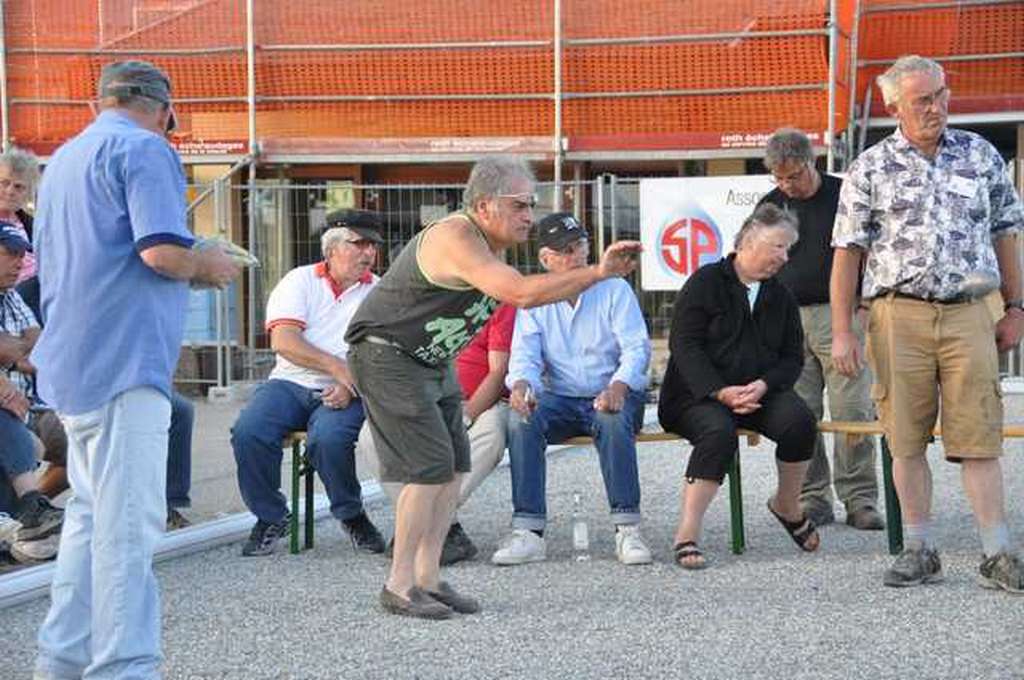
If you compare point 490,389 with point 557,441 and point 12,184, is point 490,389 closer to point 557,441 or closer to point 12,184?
point 557,441

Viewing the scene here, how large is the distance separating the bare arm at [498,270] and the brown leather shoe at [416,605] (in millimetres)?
1109

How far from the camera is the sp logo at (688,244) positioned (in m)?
13.6

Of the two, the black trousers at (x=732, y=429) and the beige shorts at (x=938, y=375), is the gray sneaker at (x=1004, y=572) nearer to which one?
the beige shorts at (x=938, y=375)

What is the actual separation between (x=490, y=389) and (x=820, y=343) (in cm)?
151

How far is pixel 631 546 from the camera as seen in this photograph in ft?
22.3

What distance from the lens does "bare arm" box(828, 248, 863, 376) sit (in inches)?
247

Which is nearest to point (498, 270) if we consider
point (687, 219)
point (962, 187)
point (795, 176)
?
point (962, 187)

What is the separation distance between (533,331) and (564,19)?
7932 mm

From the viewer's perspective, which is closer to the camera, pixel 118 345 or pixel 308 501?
pixel 118 345

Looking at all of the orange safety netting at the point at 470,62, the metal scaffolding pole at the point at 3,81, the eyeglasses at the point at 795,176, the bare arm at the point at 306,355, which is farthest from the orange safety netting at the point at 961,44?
the bare arm at the point at 306,355

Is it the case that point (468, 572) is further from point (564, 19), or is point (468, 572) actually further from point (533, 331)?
point (564, 19)

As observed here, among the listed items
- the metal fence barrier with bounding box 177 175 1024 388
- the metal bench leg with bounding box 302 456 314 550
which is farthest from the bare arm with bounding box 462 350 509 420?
the metal fence barrier with bounding box 177 175 1024 388

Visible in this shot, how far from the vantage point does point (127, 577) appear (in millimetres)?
4602

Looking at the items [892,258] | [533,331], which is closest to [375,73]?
[533,331]
